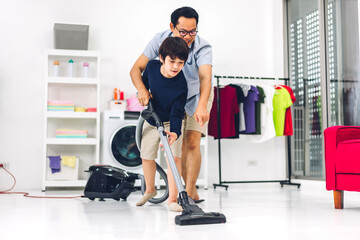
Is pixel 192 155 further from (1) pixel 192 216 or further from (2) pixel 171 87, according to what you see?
(1) pixel 192 216

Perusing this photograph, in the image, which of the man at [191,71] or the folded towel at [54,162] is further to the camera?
the folded towel at [54,162]

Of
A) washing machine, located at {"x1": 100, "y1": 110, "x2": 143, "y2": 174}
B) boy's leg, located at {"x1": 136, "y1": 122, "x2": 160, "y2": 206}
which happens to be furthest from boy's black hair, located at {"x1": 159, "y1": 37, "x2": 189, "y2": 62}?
washing machine, located at {"x1": 100, "y1": 110, "x2": 143, "y2": 174}

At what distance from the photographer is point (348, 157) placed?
2.62 meters

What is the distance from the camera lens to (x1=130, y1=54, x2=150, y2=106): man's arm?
2.46 meters

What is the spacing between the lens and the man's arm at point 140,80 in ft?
8.06

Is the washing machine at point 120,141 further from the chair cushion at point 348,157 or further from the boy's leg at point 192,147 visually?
the chair cushion at point 348,157

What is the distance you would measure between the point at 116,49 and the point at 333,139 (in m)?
3.03

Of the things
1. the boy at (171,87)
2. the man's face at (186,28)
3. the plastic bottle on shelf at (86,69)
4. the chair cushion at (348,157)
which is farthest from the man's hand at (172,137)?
the plastic bottle on shelf at (86,69)

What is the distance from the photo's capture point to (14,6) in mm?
4879

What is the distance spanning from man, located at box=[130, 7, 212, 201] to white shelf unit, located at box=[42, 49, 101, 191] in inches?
73.5

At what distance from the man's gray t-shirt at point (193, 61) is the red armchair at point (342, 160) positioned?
828 mm

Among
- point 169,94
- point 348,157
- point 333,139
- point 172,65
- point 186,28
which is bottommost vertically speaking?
point 348,157

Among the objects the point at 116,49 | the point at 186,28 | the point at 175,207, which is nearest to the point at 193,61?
the point at 186,28

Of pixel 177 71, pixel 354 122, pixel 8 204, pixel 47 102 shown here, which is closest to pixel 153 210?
pixel 177 71
